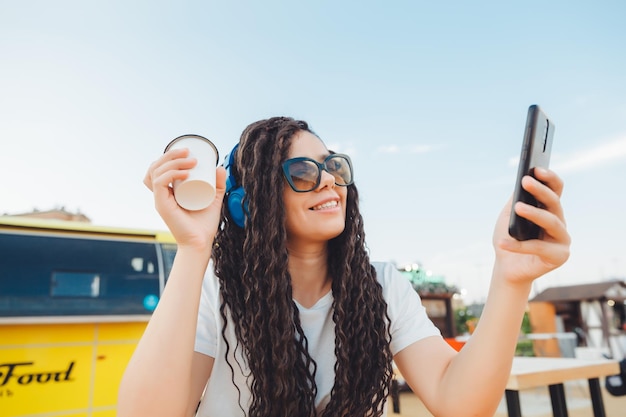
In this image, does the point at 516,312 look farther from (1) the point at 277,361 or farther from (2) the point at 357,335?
(1) the point at 277,361

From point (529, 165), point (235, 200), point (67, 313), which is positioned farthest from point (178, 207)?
point (67, 313)

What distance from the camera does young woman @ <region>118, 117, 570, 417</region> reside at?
1073 millimetres

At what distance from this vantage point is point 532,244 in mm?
918

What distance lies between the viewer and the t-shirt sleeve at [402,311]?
147 centimetres

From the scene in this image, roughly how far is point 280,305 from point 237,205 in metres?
0.43

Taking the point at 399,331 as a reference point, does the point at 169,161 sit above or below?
above

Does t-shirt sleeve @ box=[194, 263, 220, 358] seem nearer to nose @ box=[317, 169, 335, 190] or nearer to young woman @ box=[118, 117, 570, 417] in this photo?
young woman @ box=[118, 117, 570, 417]

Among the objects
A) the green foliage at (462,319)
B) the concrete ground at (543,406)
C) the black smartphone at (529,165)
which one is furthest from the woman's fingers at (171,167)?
the green foliage at (462,319)

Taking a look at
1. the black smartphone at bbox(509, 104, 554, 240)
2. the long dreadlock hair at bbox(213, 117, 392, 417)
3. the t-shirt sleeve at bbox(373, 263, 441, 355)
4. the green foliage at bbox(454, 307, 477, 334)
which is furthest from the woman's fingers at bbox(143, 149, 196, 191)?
the green foliage at bbox(454, 307, 477, 334)

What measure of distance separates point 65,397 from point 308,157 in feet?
8.32

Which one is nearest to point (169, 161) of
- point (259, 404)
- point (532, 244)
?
point (259, 404)

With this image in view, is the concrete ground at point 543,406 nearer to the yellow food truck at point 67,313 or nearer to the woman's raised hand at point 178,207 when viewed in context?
the yellow food truck at point 67,313

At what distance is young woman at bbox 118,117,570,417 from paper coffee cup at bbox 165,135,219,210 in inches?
1.1

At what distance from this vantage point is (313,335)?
4.90 ft
